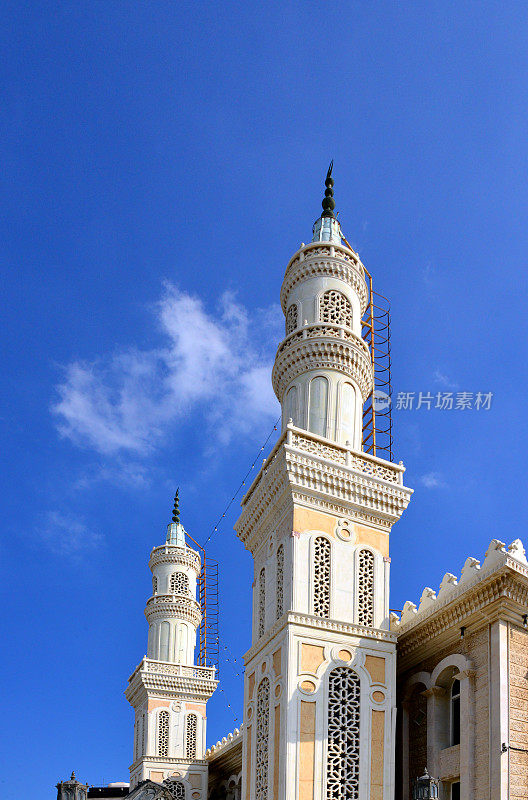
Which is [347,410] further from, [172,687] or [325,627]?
[172,687]

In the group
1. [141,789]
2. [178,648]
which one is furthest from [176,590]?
[141,789]

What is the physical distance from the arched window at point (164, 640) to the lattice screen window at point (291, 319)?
2147 cm

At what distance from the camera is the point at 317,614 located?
23.5 metres

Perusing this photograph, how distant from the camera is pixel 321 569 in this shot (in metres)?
24.1

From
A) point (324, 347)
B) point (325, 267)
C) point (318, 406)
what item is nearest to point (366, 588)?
point (318, 406)

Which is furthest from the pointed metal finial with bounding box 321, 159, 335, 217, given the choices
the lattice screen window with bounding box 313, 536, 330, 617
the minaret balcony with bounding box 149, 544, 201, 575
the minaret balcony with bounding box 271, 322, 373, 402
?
the minaret balcony with bounding box 149, 544, 201, 575

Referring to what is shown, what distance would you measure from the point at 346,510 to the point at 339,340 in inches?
213

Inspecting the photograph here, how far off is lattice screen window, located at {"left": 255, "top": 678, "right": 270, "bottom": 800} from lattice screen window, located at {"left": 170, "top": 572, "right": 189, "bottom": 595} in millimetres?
21766

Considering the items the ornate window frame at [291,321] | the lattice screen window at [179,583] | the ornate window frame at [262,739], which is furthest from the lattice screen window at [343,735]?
the lattice screen window at [179,583]

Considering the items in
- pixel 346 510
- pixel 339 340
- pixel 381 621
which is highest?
pixel 339 340

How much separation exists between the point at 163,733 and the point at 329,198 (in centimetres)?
2593

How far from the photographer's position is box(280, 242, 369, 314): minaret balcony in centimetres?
2881

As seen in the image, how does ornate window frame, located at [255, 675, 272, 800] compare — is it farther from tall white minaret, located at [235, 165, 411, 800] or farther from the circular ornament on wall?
the circular ornament on wall

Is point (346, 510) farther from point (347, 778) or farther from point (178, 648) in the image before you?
point (178, 648)
